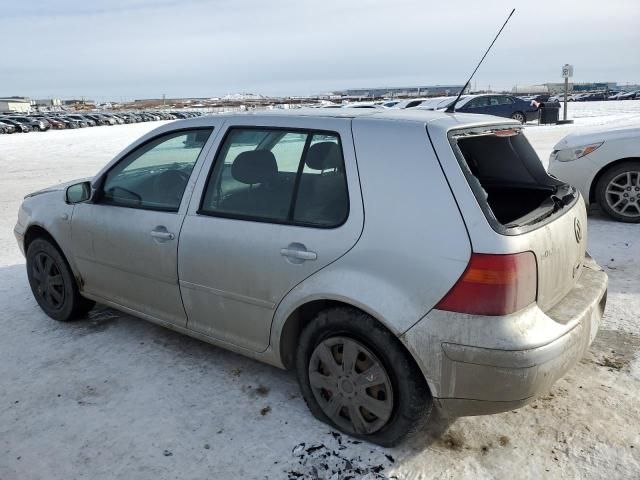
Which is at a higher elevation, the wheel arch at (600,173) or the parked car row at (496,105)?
the wheel arch at (600,173)

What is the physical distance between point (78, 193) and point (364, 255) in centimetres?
243

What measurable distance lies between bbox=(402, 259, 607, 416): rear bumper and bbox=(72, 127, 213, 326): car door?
1654 mm

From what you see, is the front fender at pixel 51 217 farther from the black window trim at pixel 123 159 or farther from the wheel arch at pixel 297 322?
the wheel arch at pixel 297 322

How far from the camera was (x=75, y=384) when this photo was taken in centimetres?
343

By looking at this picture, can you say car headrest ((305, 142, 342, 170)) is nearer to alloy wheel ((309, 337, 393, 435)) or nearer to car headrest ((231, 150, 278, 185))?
car headrest ((231, 150, 278, 185))

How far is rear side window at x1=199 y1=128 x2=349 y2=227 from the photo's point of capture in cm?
277

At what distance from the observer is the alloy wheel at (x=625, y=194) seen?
6.48 meters

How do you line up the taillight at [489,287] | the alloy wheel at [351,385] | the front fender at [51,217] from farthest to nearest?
the front fender at [51,217], the alloy wheel at [351,385], the taillight at [489,287]

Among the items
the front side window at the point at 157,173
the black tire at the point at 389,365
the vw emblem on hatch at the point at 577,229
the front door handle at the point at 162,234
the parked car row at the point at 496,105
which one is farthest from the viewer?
the parked car row at the point at 496,105

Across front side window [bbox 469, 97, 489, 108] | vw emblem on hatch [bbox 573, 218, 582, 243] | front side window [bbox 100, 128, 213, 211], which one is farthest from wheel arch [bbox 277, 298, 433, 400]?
front side window [bbox 469, 97, 489, 108]

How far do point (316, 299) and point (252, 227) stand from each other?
1.82 feet

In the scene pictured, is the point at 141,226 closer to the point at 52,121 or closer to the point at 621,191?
the point at 621,191

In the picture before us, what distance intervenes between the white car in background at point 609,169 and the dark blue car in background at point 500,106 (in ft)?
51.5

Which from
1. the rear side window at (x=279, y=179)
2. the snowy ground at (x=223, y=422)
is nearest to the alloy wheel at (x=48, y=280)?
the snowy ground at (x=223, y=422)
